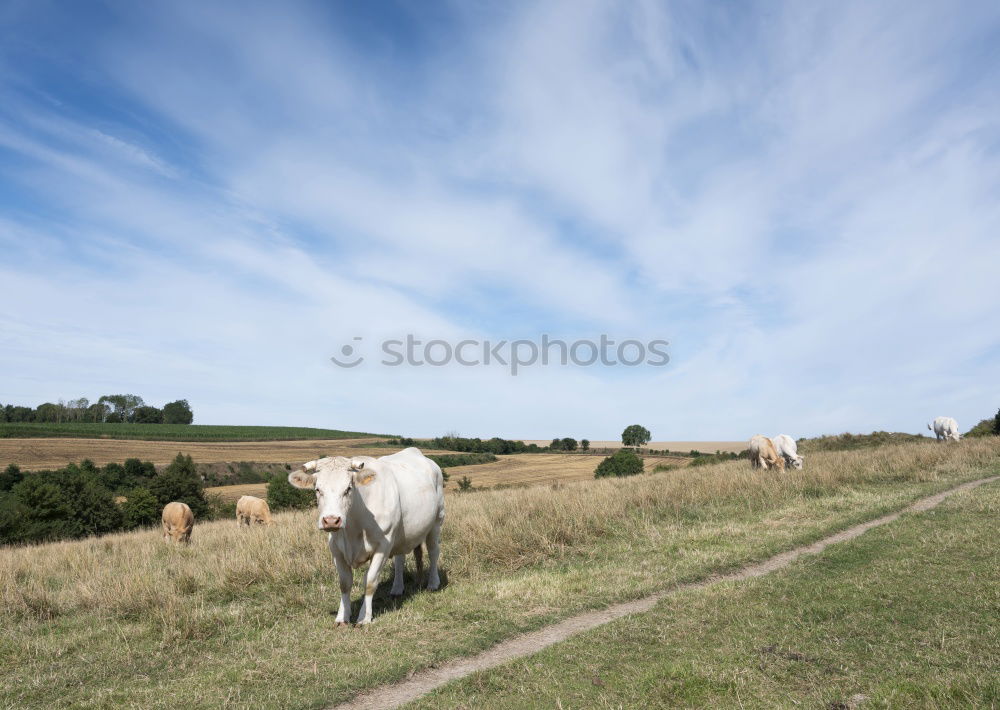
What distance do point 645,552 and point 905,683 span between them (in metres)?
6.32

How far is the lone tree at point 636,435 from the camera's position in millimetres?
95750

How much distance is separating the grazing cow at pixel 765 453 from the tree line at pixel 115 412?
119998 millimetres

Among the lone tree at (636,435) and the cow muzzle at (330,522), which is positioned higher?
the lone tree at (636,435)

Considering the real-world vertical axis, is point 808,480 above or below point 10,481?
above

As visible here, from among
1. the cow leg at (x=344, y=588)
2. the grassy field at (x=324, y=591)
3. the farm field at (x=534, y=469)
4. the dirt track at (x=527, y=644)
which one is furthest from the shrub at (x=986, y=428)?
the cow leg at (x=344, y=588)

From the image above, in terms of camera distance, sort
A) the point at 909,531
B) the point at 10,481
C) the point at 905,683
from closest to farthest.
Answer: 1. the point at 905,683
2. the point at 909,531
3. the point at 10,481

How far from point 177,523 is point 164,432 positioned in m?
89.8

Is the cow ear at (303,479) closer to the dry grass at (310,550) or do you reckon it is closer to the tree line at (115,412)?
the dry grass at (310,550)

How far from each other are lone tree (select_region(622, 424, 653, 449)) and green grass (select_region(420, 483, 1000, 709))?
291 feet

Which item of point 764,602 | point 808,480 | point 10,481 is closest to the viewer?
point 764,602

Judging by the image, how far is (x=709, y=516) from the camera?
13828 mm

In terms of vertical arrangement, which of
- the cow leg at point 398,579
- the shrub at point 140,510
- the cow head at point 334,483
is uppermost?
the cow head at point 334,483

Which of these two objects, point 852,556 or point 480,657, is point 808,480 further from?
point 480,657

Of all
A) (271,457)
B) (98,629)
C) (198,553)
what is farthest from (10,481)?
(98,629)
